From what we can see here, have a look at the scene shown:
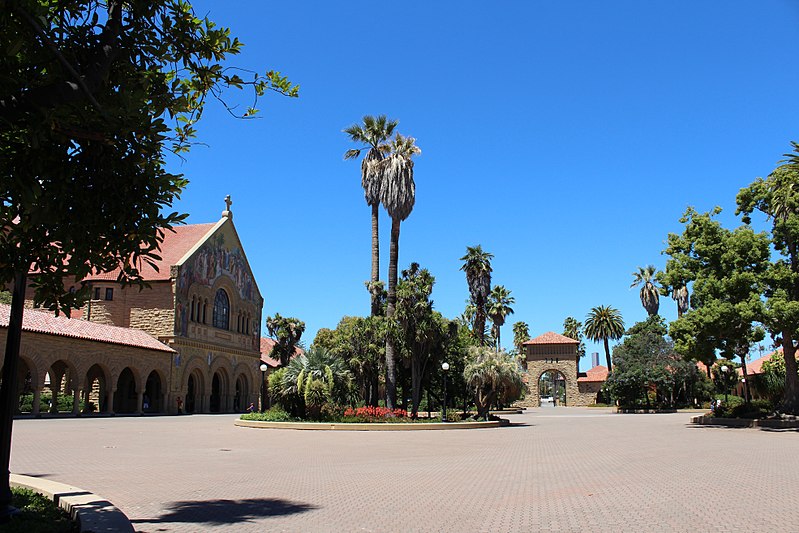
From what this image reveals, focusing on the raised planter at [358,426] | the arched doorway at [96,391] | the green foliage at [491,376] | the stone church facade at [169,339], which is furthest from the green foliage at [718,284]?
the arched doorway at [96,391]

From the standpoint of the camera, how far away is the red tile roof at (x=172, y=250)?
150 feet

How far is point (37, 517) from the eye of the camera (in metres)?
6.54

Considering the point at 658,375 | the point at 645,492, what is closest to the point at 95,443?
the point at 645,492

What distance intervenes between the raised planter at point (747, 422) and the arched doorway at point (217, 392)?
116 ft

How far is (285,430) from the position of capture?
25.7 metres

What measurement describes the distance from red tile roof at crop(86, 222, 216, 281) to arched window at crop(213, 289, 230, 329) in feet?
15.5

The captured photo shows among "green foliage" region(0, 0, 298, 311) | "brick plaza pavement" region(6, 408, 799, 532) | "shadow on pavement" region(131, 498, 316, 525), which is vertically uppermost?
"green foliage" region(0, 0, 298, 311)

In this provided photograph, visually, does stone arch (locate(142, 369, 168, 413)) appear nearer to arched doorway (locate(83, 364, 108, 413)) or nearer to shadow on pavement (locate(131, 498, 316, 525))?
arched doorway (locate(83, 364, 108, 413))

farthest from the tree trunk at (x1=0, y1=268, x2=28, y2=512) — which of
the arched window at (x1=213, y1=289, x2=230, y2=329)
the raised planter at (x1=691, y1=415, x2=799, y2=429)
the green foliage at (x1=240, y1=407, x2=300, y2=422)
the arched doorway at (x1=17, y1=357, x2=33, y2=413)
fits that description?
the arched window at (x1=213, y1=289, x2=230, y2=329)

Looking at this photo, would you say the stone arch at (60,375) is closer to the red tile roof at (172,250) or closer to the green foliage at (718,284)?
the red tile roof at (172,250)

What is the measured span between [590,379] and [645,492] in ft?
232

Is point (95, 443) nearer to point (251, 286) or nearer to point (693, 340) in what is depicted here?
point (693, 340)

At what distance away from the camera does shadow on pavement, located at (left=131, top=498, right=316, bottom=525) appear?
294 inches

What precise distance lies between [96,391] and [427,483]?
3918 centimetres
